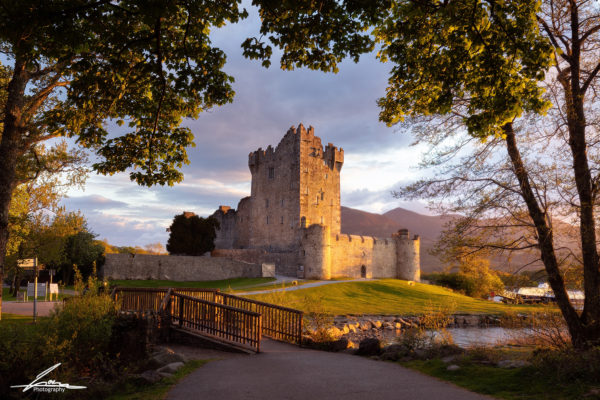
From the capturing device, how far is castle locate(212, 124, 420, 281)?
4922 cm

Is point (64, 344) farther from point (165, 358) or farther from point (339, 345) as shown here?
point (339, 345)

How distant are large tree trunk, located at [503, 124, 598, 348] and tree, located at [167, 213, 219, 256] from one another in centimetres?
4478

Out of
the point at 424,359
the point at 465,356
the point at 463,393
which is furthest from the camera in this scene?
the point at 424,359

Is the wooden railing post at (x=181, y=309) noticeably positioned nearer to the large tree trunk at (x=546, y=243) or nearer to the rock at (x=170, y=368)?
the rock at (x=170, y=368)

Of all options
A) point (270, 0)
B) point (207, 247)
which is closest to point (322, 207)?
point (207, 247)

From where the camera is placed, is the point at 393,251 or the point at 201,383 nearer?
the point at 201,383

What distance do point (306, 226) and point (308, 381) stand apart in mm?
45080

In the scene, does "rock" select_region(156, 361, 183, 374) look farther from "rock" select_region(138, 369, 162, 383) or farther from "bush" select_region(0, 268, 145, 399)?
"bush" select_region(0, 268, 145, 399)

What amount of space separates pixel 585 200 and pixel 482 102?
193 inches

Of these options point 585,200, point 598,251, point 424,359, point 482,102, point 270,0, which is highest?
point 270,0

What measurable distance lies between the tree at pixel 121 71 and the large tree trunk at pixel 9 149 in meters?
0.02

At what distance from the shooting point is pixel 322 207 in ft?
188

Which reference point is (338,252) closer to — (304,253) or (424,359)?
(304,253)

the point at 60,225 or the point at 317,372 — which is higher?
the point at 60,225
